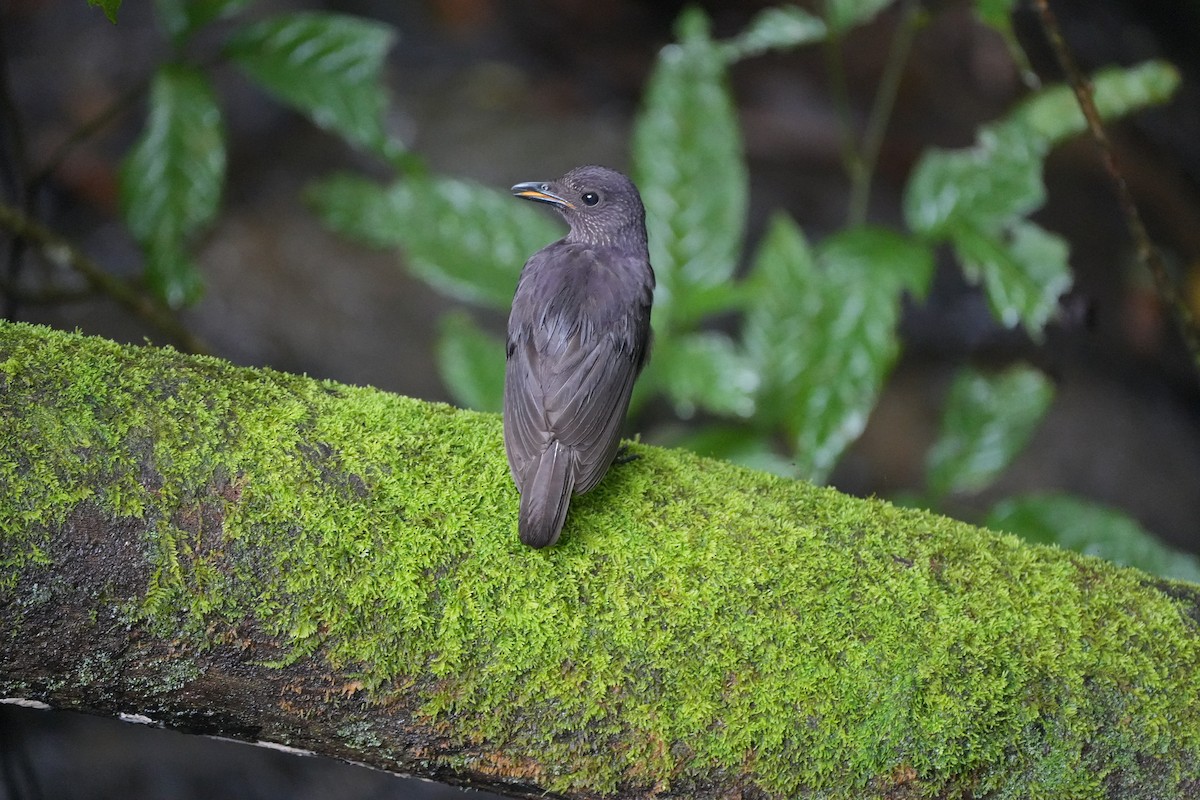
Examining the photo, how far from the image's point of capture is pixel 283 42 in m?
3.82

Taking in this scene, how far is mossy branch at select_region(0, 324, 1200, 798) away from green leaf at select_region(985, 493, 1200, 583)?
3.66 ft

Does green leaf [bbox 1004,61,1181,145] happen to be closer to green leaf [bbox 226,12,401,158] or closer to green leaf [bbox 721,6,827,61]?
green leaf [bbox 721,6,827,61]

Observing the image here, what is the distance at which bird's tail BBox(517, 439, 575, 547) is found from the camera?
2.17 metres

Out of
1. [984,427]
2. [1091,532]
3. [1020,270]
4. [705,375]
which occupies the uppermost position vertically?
[1020,270]

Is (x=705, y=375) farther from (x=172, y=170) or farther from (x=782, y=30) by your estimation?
(x=172, y=170)

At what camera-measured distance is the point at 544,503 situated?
2.20 metres

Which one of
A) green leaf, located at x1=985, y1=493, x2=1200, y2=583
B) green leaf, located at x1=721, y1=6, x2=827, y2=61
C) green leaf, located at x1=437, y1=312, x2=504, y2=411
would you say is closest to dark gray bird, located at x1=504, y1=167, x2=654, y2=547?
green leaf, located at x1=437, y1=312, x2=504, y2=411

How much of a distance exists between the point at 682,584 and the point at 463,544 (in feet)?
1.62

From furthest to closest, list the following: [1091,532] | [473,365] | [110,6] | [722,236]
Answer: [722,236], [473,365], [1091,532], [110,6]

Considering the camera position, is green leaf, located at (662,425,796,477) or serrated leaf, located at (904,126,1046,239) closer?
serrated leaf, located at (904,126,1046,239)

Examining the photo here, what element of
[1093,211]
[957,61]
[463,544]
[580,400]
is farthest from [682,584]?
[957,61]

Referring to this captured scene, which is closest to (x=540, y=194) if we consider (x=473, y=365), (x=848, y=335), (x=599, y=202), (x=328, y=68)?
(x=599, y=202)

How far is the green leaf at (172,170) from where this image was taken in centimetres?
381

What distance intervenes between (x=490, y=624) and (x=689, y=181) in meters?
2.51
